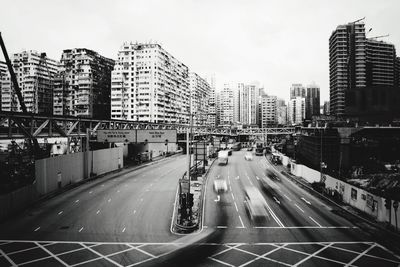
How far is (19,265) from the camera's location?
1920 cm

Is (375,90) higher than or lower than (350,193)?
higher

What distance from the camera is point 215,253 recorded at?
21469mm

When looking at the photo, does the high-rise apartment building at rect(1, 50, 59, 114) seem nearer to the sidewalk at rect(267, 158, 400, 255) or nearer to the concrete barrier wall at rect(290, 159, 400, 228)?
the concrete barrier wall at rect(290, 159, 400, 228)

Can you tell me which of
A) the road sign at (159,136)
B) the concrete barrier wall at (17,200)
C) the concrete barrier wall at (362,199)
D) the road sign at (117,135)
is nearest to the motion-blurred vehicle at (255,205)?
the concrete barrier wall at (362,199)

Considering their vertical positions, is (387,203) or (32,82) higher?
(32,82)

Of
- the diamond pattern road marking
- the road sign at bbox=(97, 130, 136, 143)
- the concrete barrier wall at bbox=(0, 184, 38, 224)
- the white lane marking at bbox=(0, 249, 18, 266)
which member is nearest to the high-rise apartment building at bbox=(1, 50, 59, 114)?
the road sign at bbox=(97, 130, 136, 143)

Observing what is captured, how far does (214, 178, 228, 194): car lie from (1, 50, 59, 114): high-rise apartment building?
146m

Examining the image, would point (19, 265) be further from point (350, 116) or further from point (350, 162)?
point (350, 116)

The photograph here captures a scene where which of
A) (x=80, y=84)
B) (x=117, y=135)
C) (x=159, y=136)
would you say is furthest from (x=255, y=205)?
(x=80, y=84)

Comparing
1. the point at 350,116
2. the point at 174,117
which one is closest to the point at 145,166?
the point at 350,116

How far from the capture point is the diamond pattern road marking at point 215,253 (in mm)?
19906

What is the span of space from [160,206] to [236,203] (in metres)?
9.21

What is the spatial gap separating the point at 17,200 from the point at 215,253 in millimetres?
22664

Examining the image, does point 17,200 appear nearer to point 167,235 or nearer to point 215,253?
point 167,235
